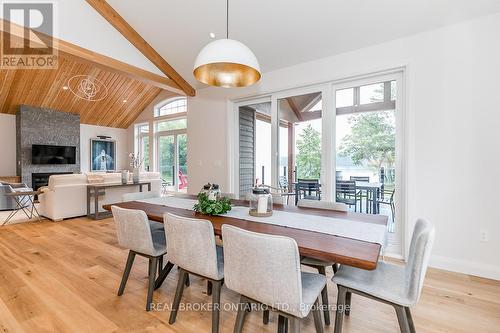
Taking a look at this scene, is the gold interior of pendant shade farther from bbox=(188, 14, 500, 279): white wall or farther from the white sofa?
the white sofa

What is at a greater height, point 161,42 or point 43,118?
point 161,42

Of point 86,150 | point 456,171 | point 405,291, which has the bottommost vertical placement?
point 405,291

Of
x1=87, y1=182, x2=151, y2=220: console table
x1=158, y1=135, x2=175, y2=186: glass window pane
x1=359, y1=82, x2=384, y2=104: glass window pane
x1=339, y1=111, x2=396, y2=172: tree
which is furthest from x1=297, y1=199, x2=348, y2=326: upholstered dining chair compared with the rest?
x1=158, y1=135, x2=175, y2=186: glass window pane

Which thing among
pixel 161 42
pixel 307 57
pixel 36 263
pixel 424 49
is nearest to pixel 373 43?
pixel 424 49

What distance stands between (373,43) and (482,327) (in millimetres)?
3048

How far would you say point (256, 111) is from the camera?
4570mm

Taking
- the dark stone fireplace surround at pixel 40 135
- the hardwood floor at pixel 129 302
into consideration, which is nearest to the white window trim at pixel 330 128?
the hardwood floor at pixel 129 302

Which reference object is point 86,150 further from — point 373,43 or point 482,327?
point 482,327

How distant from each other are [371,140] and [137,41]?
4.03 m

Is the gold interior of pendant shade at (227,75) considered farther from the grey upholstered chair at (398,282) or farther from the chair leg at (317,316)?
the chair leg at (317,316)

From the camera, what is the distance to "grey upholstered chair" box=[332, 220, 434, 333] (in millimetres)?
1325

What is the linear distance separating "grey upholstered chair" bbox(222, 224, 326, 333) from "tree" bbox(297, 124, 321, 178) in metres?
2.45

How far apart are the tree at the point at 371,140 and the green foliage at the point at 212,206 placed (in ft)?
6.81

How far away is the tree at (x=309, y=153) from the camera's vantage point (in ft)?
12.2
